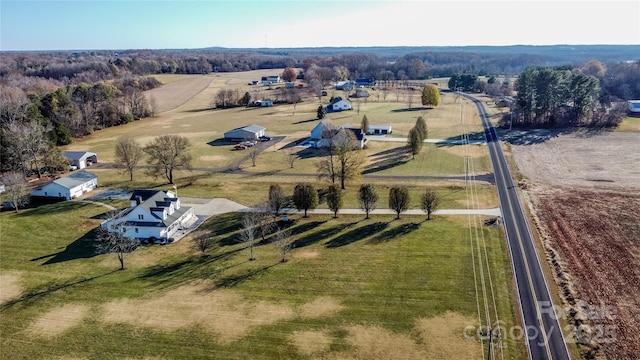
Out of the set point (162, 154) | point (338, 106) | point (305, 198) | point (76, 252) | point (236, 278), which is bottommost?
point (236, 278)

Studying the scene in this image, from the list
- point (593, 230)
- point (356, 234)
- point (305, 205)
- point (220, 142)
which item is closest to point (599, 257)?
point (593, 230)

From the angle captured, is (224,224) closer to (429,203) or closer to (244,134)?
(429,203)

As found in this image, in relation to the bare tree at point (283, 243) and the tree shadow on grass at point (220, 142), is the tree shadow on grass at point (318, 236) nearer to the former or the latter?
the bare tree at point (283, 243)

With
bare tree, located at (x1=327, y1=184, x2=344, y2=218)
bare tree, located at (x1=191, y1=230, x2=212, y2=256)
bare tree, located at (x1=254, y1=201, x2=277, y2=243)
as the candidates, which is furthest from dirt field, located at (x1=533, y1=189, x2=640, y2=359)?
bare tree, located at (x1=191, y1=230, x2=212, y2=256)

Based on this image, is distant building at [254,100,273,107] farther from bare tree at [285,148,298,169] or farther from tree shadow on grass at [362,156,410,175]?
tree shadow on grass at [362,156,410,175]

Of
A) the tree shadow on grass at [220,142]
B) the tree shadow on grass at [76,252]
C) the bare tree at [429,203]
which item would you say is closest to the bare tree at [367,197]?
the bare tree at [429,203]
